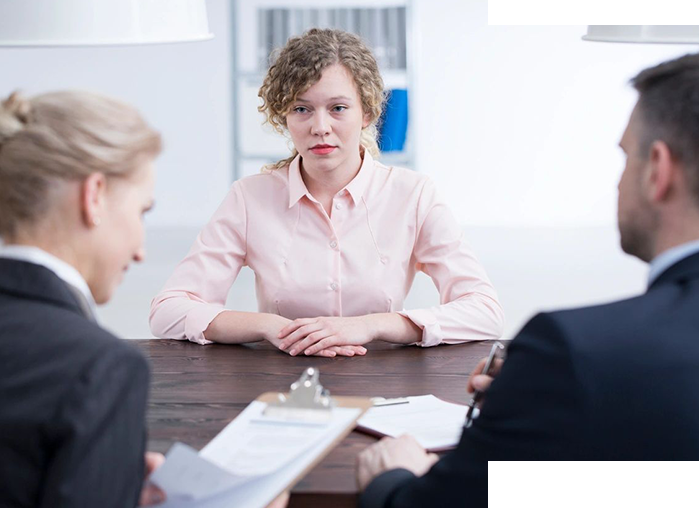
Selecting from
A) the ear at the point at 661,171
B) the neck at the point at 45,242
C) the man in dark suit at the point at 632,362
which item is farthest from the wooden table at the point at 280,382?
the ear at the point at 661,171

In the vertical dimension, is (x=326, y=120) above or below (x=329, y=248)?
above

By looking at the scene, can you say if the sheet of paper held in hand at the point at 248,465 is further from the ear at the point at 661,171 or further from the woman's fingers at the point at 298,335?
the woman's fingers at the point at 298,335

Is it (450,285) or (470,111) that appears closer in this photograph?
(450,285)

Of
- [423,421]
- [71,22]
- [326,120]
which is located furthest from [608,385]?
[326,120]

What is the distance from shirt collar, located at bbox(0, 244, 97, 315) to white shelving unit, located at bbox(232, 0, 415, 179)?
4.36m

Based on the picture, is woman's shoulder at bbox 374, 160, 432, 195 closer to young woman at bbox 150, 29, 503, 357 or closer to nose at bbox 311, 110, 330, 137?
young woman at bbox 150, 29, 503, 357

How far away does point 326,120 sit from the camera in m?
2.41

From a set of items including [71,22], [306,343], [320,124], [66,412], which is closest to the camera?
[66,412]

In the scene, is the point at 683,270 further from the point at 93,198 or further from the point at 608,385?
the point at 93,198

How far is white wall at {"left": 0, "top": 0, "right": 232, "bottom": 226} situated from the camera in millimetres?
6285

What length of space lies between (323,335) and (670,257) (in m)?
1.02

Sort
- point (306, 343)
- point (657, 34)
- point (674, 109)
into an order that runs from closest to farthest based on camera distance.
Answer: point (674, 109) → point (657, 34) → point (306, 343)

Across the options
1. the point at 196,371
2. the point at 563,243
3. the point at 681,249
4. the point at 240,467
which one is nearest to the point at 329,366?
the point at 196,371

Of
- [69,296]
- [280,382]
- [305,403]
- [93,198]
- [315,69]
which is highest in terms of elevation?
→ [315,69]
